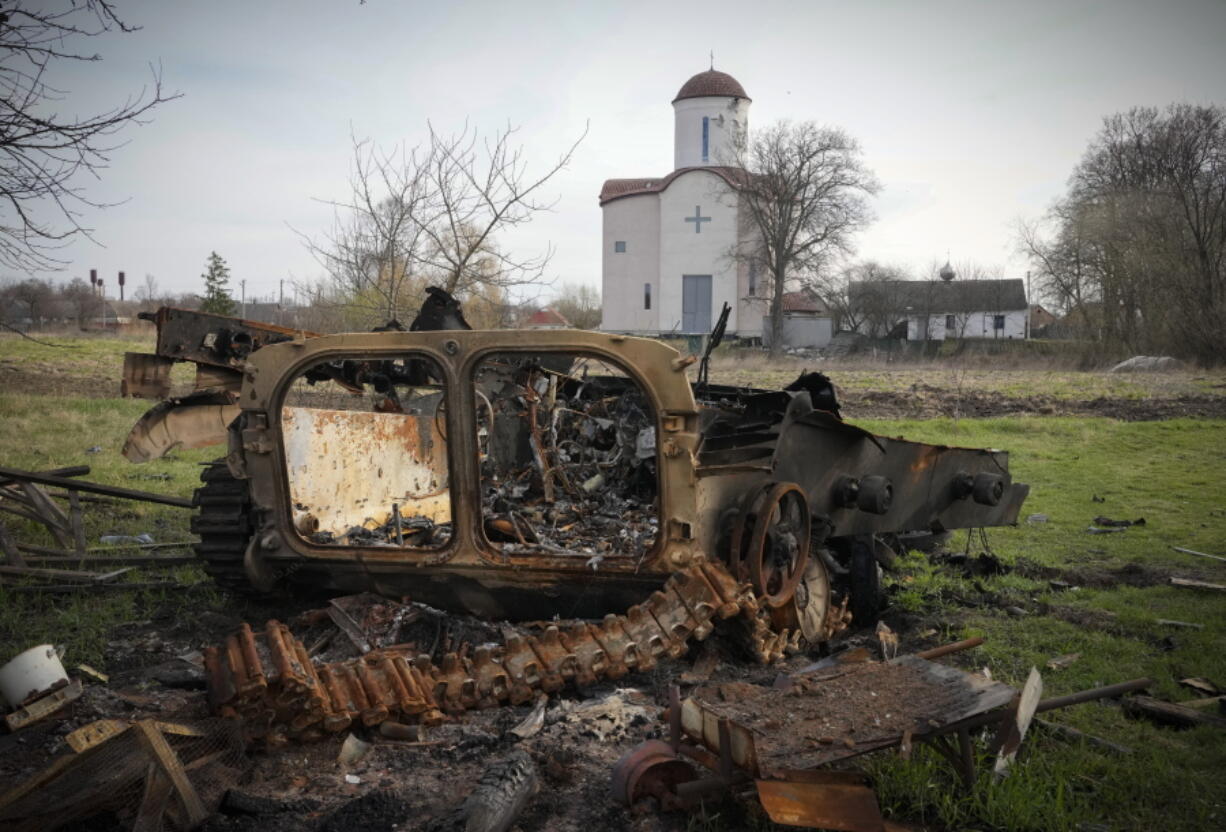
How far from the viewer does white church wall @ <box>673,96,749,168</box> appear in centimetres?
4597

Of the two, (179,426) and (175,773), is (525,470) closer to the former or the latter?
(179,426)

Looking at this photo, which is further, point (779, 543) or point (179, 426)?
point (179, 426)

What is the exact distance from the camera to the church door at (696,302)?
47.2 m

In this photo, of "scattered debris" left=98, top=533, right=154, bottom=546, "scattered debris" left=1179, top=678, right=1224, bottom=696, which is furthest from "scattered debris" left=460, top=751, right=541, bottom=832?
"scattered debris" left=98, top=533, right=154, bottom=546

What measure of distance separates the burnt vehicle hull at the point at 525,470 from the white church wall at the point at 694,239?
3960 centimetres

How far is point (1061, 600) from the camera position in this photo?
7074mm

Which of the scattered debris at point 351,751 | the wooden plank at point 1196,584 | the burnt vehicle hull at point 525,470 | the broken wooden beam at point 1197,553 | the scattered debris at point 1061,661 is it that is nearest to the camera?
the scattered debris at point 351,751

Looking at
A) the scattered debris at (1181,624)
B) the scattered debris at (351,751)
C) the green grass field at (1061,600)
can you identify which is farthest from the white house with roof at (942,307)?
the scattered debris at (351,751)

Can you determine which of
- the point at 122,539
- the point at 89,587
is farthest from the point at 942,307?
the point at 89,587

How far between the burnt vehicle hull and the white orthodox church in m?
39.1

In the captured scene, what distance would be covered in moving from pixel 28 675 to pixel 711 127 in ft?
148

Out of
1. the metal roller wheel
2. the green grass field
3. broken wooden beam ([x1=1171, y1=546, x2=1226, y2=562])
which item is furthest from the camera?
broken wooden beam ([x1=1171, y1=546, x2=1226, y2=562])

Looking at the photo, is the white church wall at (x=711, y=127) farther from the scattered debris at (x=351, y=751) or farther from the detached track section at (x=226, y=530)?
the scattered debris at (x=351, y=751)

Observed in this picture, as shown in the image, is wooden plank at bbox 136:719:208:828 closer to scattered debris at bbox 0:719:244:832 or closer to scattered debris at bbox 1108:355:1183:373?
scattered debris at bbox 0:719:244:832
